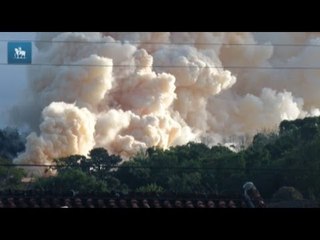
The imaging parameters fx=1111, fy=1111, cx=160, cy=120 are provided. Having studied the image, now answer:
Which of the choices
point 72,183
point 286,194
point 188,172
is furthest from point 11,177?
point 286,194

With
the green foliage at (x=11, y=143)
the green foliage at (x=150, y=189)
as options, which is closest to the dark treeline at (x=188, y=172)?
the green foliage at (x=150, y=189)

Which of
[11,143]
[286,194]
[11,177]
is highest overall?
[11,143]

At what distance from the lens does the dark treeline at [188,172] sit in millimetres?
9586

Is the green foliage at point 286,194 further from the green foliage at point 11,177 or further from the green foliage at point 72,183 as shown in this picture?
the green foliage at point 11,177

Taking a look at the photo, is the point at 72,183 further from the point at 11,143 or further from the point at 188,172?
the point at 188,172

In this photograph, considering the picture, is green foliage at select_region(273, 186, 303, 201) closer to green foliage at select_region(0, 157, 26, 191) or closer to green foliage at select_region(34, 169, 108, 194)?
green foliage at select_region(34, 169, 108, 194)

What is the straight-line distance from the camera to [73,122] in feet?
31.8

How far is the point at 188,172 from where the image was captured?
31.7 ft

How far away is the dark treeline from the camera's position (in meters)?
9.59

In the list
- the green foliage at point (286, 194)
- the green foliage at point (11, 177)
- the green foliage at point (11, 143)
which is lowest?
the green foliage at point (286, 194)

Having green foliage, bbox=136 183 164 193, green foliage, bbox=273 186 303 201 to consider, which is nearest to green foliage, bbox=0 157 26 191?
green foliage, bbox=136 183 164 193
